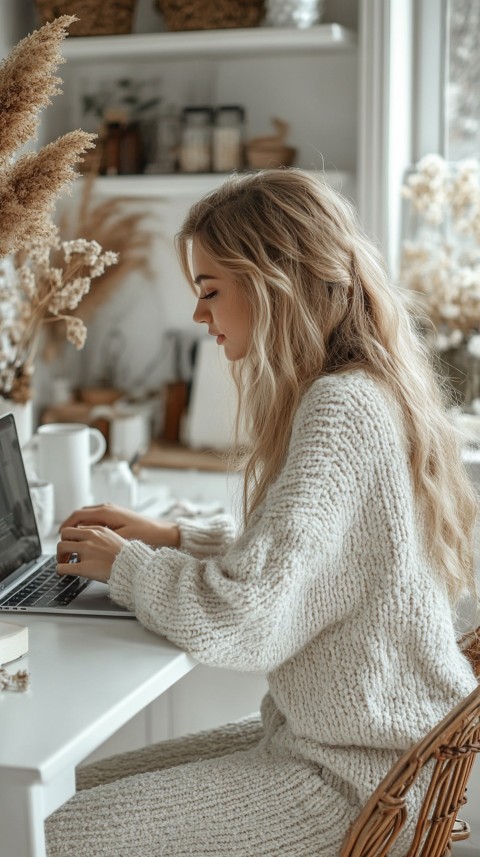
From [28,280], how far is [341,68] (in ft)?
4.57

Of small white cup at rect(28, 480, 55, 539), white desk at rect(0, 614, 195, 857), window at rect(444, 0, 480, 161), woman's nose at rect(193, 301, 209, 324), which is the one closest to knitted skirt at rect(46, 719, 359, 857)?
white desk at rect(0, 614, 195, 857)

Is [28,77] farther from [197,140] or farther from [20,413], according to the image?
[197,140]

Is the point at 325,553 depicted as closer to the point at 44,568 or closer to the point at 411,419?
the point at 411,419

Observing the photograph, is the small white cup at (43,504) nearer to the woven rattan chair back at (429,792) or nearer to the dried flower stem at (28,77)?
the dried flower stem at (28,77)

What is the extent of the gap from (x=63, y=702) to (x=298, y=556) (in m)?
0.30

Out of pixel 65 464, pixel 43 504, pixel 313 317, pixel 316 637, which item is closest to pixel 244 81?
pixel 65 464

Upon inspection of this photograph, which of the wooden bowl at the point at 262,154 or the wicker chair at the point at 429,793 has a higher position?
the wooden bowl at the point at 262,154

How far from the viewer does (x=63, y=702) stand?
1.16m

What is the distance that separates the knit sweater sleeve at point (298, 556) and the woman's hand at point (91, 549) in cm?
15

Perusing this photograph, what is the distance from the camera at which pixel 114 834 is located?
1.21m

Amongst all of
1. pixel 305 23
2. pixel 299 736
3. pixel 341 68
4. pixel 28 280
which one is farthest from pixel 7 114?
pixel 341 68

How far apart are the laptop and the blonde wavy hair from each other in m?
0.28

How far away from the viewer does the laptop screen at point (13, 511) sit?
63.7 inches

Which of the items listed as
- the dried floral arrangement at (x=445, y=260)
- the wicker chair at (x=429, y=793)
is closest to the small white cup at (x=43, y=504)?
the wicker chair at (x=429, y=793)
